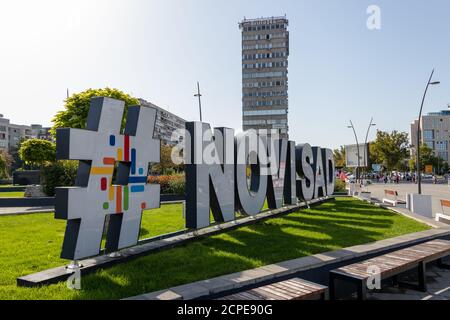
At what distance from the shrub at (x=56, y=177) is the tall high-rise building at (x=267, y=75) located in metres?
77.0

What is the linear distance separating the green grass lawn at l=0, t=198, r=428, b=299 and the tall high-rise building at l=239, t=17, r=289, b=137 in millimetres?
85038

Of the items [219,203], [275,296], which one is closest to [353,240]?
[219,203]

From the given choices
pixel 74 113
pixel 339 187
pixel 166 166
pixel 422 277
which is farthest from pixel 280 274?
pixel 166 166

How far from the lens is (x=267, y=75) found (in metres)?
96.9

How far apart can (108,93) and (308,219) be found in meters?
23.6

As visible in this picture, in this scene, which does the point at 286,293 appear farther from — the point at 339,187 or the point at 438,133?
the point at 438,133

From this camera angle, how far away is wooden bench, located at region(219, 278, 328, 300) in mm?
4113

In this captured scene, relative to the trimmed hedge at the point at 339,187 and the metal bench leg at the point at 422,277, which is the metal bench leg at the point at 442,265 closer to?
the metal bench leg at the point at 422,277

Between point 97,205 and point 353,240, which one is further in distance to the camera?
point 353,240

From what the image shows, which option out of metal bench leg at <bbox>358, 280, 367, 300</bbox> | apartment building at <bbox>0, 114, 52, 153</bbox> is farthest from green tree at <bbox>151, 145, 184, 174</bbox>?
apartment building at <bbox>0, 114, 52, 153</bbox>

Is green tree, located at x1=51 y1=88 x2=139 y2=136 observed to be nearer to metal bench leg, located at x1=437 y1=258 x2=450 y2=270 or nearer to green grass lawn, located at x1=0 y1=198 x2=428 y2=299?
green grass lawn, located at x1=0 y1=198 x2=428 y2=299

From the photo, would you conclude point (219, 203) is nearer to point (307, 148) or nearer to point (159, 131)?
point (307, 148)

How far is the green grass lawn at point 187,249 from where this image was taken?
16.7ft
